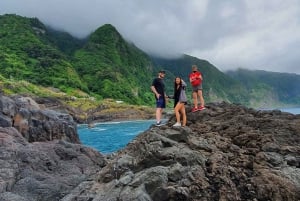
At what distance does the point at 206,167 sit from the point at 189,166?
2.34 ft

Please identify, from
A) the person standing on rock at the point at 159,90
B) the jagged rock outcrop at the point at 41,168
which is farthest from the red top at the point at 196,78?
the jagged rock outcrop at the point at 41,168

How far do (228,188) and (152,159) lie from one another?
318 centimetres

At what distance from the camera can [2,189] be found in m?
17.6

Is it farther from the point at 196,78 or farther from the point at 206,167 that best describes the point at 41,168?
the point at 206,167

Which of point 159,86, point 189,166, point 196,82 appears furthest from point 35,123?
point 189,166

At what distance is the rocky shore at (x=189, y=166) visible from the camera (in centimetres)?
Result: 1422

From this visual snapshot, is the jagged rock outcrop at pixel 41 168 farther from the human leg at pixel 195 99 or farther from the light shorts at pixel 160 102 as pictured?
the human leg at pixel 195 99

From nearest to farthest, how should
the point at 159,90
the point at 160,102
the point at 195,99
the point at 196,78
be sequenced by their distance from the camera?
the point at 159,90 < the point at 160,102 < the point at 196,78 < the point at 195,99

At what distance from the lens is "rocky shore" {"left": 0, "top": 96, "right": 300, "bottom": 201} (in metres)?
14.2

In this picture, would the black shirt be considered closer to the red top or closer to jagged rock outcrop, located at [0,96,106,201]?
the red top

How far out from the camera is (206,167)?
1528 cm

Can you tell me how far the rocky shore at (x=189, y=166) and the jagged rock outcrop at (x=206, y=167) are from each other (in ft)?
0.11

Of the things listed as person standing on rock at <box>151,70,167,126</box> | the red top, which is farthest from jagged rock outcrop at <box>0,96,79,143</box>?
the red top

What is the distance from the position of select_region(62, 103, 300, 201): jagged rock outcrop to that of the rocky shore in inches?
1.4
